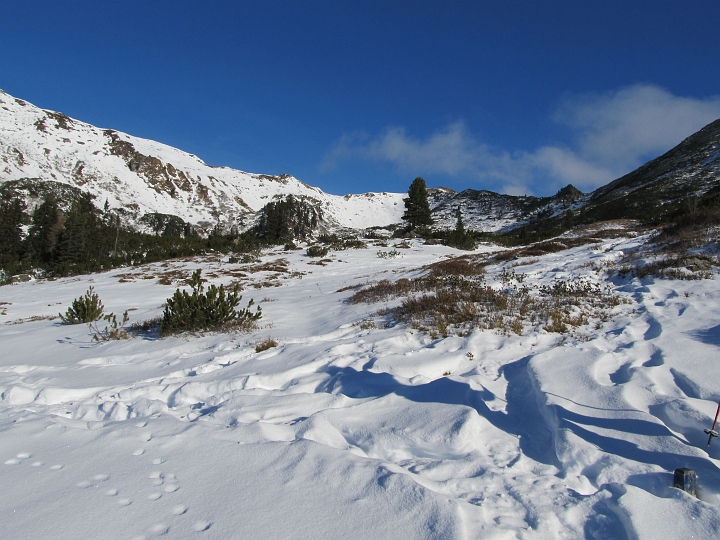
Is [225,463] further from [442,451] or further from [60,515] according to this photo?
[442,451]

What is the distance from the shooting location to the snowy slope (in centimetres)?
11425

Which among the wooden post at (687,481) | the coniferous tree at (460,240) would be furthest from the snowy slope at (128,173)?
the wooden post at (687,481)

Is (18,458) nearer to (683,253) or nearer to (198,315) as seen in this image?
(198,315)

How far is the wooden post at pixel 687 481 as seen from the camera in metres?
2.62

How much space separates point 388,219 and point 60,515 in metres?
174

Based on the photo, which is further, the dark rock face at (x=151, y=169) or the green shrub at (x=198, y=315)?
the dark rock face at (x=151, y=169)

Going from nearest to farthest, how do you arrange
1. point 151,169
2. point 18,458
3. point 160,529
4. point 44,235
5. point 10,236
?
point 160,529
point 18,458
point 44,235
point 10,236
point 151,169

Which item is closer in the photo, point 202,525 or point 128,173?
point 202,525

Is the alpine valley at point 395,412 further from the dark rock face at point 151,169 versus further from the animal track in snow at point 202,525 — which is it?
the dark rock face at point 151,169

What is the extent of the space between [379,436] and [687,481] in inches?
93.4

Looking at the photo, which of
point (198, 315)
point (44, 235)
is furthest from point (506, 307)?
point (44, 235)

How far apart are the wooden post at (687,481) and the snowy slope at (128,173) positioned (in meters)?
132

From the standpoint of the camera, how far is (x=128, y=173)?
139375 mm

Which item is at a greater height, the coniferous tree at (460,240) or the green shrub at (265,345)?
the coniferous tree at (460,240)
